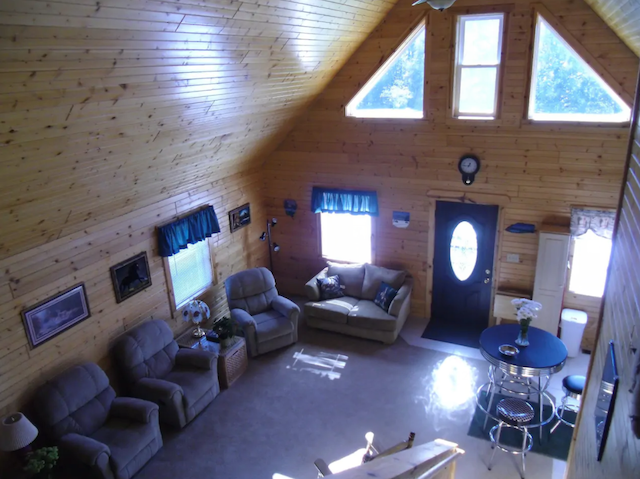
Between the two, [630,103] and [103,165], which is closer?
[103,165]

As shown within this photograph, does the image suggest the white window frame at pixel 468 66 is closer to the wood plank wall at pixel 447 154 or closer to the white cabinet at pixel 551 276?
the wood plank wall at pixel 447 154

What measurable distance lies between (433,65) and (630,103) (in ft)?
7.23

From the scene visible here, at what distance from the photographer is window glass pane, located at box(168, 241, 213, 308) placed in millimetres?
6297

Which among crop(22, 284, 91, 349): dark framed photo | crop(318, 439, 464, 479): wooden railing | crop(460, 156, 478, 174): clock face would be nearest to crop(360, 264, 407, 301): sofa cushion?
crop(460, 156, 478, 174): clock face

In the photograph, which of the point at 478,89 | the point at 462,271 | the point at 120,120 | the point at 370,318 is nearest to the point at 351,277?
the point at 370,318

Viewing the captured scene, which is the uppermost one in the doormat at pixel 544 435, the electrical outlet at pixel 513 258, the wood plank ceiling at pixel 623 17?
the wood plank ceiling at pixel 623 17

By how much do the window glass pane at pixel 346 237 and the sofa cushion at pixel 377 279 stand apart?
0.40 metres

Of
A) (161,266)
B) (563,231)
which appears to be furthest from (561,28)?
(161,266)

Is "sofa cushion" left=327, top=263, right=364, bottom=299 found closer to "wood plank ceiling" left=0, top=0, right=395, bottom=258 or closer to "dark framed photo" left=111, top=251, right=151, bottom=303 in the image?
"wood plank ceiling" left=0, top=0, right=395, bottom=258

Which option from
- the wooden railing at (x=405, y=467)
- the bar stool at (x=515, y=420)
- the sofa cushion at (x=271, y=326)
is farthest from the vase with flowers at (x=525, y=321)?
the wooden railing at (x=405, y=467)

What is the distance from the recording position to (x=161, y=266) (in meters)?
5.96

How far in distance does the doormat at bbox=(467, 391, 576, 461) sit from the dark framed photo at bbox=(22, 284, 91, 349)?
4.11m

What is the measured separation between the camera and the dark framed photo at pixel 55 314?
4426mm

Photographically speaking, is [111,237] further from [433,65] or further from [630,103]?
[630,103]
